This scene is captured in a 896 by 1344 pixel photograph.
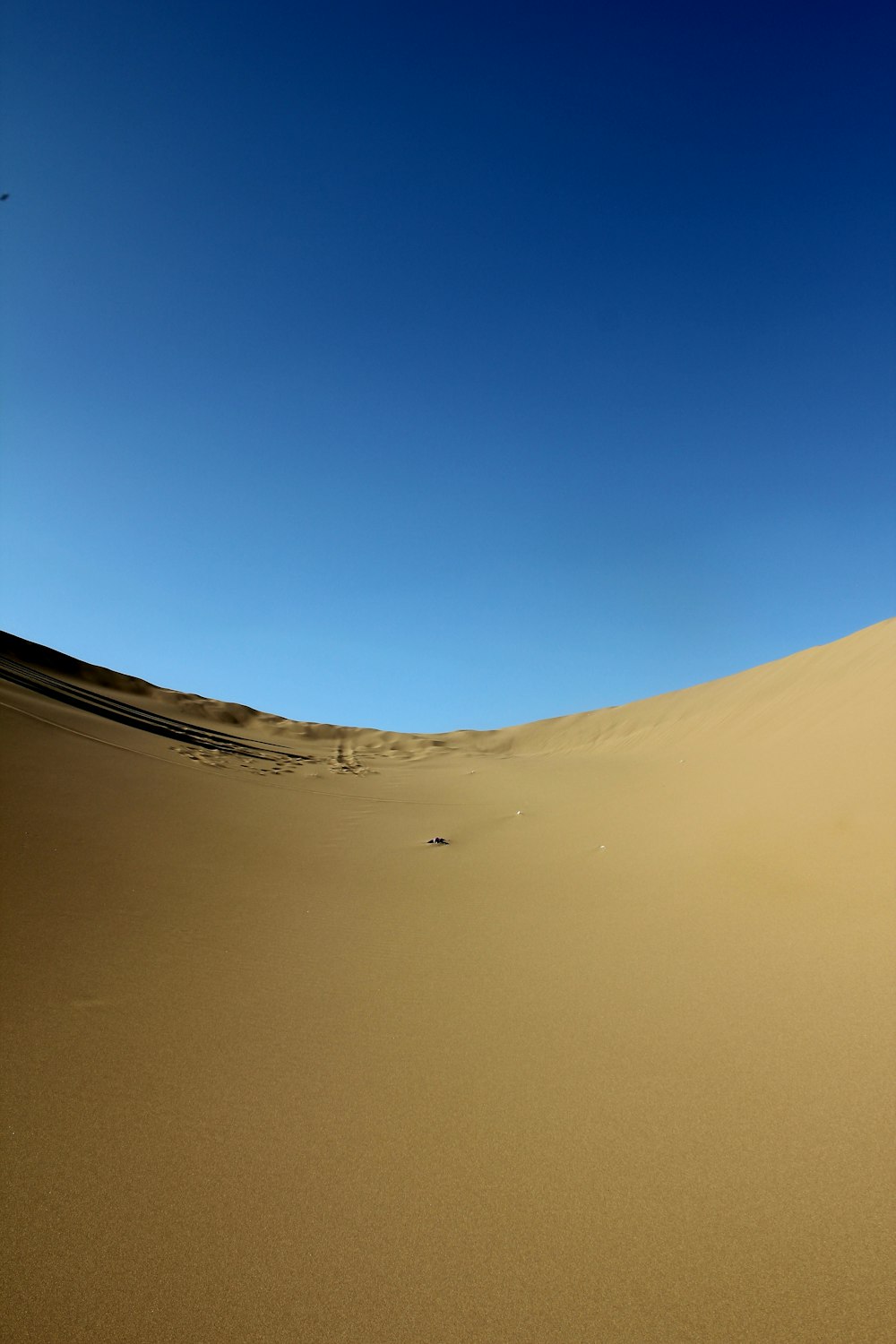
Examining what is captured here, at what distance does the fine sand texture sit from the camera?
1.65m

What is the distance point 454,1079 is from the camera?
255cm

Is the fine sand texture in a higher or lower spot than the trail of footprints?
lower

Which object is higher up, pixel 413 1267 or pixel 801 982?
pixel 801 982

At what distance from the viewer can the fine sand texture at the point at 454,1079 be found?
1646 mm

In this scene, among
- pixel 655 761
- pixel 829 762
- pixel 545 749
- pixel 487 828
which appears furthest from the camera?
pixel 545 749

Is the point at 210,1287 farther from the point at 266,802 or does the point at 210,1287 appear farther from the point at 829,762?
the point at 266,802

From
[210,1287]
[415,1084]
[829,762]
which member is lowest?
[210,1287]

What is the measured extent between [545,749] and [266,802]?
62.5 feet

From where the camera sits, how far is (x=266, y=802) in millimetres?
7812

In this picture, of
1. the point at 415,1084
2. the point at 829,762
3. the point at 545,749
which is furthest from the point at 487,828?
the point at 545,749

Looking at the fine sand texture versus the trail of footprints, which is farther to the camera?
the trail of footprints

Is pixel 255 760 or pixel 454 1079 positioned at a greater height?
pixel 255 760

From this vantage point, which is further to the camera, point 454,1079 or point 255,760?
point 255,760

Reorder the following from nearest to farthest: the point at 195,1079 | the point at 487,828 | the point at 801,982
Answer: the point at 195,1079
the point at 801,982
the point at 487,828
